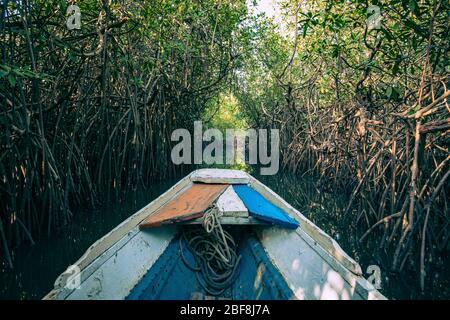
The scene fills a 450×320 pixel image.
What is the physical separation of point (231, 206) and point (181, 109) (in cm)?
756

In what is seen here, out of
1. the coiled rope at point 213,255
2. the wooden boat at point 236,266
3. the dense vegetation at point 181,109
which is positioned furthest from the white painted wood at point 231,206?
the dense vegetation at point 181,109

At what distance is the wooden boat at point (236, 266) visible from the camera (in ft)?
6.95

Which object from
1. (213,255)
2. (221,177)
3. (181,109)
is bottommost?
(213,255)

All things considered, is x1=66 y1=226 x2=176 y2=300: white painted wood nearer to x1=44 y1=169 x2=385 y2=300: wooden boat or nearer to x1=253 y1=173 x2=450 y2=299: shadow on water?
x1=44 y1=169 x2=385 y2=300: wooden boat

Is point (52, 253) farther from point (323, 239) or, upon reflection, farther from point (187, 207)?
point (323, 239)

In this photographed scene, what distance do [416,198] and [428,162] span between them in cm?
127

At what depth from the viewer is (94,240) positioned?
443 cm

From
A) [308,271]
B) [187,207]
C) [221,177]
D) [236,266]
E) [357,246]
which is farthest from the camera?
[221,177]

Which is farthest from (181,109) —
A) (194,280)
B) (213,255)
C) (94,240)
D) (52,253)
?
(194,280)

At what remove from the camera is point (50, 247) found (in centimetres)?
401

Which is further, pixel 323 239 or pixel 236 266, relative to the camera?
pixel 236 266

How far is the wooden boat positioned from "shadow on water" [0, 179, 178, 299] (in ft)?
3.45

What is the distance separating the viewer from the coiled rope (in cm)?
287

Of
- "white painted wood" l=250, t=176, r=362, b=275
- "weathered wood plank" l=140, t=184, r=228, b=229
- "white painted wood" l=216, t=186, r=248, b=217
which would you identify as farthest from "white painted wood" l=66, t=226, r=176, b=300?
"white painted wood" l=250, t=176, r=362, b=275
